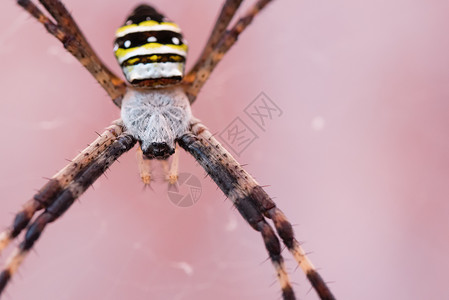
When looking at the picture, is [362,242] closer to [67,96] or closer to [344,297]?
[344,297]

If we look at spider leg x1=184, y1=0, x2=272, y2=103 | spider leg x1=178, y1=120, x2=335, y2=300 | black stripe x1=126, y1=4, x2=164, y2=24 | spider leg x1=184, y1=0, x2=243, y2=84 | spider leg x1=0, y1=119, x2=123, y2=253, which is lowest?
spider leg x1=178, y1=120, x2=335, y2=300

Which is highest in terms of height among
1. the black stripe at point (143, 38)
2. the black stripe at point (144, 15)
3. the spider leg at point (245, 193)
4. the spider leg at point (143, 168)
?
the black stripe at point (144, 15)

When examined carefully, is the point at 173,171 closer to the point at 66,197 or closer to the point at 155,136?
the point at 155,136

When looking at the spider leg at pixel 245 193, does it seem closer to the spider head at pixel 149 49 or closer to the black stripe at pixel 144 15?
the spider head at pixel 149 49

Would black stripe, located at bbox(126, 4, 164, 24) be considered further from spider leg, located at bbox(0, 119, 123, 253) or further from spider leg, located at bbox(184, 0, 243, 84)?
spider leg, located at bbox(0, 119, 123, 253)

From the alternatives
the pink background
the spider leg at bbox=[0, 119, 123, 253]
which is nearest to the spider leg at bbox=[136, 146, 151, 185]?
the spider leg at bbox=[0, 119, 123, 253]

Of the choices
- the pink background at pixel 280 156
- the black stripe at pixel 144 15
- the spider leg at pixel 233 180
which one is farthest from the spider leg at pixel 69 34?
the pink background at pixel 280 156

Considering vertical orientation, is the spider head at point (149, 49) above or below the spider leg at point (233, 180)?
above
